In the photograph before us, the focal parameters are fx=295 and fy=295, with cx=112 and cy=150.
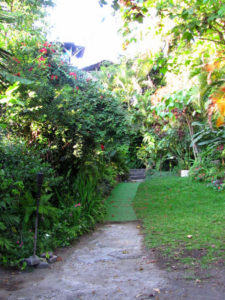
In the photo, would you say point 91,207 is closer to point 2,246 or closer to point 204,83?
point 2,246

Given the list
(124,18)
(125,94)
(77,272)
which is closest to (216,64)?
(124,18)

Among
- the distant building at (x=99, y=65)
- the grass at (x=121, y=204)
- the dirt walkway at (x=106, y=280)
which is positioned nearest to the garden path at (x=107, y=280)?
the dirt walkway at (x=106, y=280)

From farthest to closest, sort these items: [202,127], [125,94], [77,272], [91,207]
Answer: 1. [125,94]
2. [202,127]
3. [91,207]
4. [77,272]

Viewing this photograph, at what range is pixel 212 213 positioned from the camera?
250 inches

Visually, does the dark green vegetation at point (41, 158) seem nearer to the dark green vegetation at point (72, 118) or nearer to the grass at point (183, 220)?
the dark green vegetation at point (72, 118)

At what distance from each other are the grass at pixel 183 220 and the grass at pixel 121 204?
21cm

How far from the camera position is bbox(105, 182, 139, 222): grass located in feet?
22.0

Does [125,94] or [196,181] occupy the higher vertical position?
[125,94]

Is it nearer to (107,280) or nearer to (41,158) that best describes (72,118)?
(41,158)

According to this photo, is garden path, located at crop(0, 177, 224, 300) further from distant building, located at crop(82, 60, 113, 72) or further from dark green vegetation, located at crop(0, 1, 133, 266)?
distant building, located at crop(82, 60, 113, 72)

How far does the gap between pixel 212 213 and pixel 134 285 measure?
12.3ft

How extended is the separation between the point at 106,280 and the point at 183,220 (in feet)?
9.45

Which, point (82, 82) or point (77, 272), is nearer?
point (77, 272)

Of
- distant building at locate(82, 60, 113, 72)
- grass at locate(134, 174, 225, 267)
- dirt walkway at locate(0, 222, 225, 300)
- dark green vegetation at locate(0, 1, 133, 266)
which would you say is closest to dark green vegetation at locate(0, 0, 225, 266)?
dark green vegetation at locate(0, 1, 133, 266)
